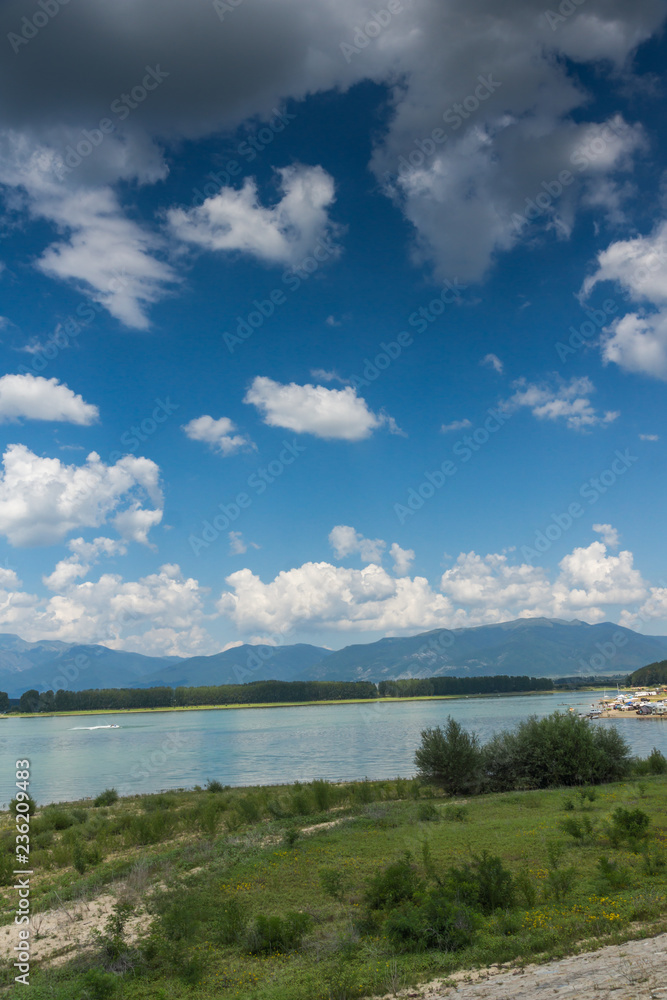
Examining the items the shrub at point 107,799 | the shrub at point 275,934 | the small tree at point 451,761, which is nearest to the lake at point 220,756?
the shrub at point 107,799

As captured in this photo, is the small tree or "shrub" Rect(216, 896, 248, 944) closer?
"shrub" Rect(216, 896, 248, 944)

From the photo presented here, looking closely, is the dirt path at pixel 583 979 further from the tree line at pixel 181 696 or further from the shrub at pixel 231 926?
the tree line at pixel 181 696

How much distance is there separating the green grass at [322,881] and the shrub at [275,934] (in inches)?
2.3

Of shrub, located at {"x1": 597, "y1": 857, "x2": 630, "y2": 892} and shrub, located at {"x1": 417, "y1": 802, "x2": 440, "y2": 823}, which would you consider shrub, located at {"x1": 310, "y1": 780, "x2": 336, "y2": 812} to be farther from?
shrub, located at {"x1": 597, "y1": 857, "x2": 630, "y2": 892}

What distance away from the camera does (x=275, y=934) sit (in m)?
11.4

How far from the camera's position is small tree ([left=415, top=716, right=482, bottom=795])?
3039cm

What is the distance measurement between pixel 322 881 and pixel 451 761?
18262mm

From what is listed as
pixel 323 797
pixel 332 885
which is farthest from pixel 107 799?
pixel 332 885

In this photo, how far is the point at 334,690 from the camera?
647ft

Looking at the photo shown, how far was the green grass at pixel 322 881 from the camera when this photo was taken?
9.98 m

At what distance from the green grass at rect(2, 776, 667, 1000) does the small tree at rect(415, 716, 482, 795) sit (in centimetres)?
302

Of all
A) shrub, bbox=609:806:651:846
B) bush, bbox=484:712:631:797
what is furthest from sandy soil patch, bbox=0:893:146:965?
bush, bbox=484:712:631:797

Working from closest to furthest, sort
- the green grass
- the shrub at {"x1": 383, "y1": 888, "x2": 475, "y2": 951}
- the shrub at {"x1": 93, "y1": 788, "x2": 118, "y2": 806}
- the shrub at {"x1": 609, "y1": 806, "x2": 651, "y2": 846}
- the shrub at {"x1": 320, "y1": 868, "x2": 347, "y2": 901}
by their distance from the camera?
1. the green grass
2. the shrub at {"x1": 383, "y1": 888, "x2": 475, "y2": 951}
3. the shrub at {"x1": 320, "y1": 868, "x2": 347, "y2": 901}
4. the shrub at {"x1": 609, "y1": 806, "x2": 651, "y2": 846}
5. the shrub at {"x1": 93, "y1": 788, "x2": 118, "y2": 806}

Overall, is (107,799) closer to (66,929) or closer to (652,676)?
(66,929)
